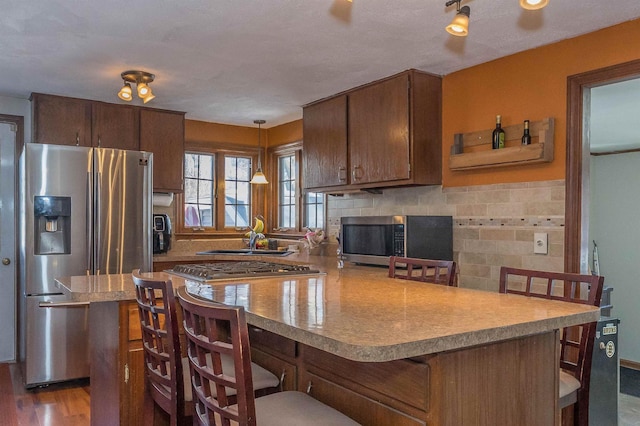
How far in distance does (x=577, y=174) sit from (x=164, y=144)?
3.38m

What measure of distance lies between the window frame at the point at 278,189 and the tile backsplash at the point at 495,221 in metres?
1.48

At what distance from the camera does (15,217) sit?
4414 millimetres

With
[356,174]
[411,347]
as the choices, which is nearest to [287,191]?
[356,174]

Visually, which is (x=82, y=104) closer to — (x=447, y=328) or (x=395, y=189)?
(x=395, y=189)

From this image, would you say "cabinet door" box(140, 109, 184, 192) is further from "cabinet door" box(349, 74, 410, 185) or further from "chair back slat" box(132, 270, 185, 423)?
"chair back slat" box(132, 270, 185, 423)

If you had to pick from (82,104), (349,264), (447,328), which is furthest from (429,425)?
(82,104)

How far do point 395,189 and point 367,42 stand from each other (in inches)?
54.1

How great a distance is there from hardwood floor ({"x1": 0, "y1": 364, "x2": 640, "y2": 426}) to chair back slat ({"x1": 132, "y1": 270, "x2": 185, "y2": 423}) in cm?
163

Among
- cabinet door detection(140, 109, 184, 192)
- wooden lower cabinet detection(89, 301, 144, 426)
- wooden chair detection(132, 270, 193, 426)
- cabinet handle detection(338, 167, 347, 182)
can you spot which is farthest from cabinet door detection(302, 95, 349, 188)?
wooden chair detection(132, 270, 193, 426)

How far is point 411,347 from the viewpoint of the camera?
1.16 meters

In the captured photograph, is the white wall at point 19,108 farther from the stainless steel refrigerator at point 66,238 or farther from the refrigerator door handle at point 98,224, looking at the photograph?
the refrigerator door handle at point 98,224

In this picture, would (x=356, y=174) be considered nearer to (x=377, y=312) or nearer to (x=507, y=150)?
(x=507, y=150)

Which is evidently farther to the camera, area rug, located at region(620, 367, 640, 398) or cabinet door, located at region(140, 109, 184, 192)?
cabinet door, located at region(140, 109, 184, 192)

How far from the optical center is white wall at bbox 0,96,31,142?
430 cm
